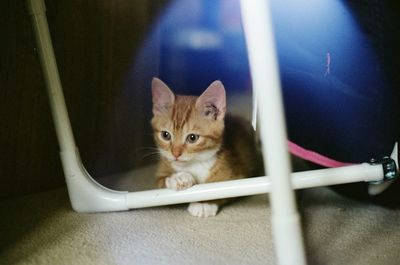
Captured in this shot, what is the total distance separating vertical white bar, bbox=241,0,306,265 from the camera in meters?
0.51

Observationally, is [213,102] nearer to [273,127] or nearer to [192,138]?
[192,138]

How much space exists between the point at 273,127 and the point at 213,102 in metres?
0.39

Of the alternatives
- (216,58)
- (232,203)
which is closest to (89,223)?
(232,203)

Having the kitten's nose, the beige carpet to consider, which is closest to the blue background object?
the beige carpet

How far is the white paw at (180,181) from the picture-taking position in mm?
812

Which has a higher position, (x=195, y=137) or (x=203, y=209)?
(x=195, y=137)

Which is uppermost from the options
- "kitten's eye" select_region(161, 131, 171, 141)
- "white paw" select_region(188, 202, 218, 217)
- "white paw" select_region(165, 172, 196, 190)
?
"kitten's eye" select_region(161, 131, 171, 141)

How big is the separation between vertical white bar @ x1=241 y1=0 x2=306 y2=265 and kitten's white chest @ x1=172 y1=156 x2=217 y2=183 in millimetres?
363

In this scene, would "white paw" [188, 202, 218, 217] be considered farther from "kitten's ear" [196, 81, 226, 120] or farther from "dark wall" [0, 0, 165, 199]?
"dark wall" [0, 0, 165, 199]

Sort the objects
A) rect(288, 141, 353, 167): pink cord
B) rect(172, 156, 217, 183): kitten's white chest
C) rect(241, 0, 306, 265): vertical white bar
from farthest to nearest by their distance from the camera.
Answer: rect(172, 156, 217, 183): kitten's white chest
rect(288, 141, 353, 167): pink cord
rect(241, 0, 306, 265): vertical white bar

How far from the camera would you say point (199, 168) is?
0.90m

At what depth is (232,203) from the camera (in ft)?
2.97

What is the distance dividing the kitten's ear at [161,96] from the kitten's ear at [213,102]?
66mm

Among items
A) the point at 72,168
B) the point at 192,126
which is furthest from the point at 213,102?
the point at 72,168
